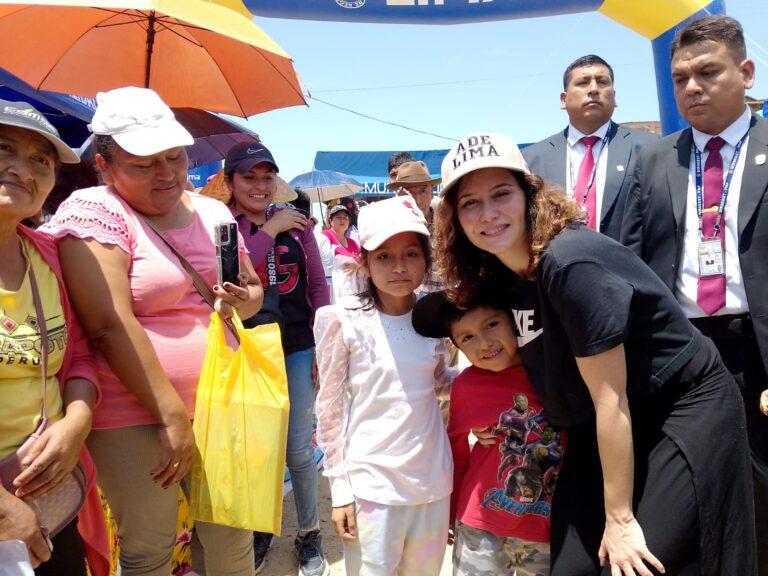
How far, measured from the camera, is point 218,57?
3.53 meters

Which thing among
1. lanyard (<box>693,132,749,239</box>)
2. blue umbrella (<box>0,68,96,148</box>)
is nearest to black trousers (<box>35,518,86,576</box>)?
lanyard (<box>693,132,749,239</box>)

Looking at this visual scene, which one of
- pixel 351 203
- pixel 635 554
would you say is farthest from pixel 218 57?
pixel 351 203

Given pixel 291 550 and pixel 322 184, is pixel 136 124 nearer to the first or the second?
pixel 291 550

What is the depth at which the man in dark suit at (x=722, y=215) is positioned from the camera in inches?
93.3

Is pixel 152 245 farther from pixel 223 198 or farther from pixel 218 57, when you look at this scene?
pixel 223 198

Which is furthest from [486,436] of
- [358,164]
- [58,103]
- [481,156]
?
[358,164]

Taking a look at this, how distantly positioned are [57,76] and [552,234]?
298cm

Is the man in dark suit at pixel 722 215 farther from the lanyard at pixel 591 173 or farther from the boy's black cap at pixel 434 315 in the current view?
the boy's black cap at pixel 434 315

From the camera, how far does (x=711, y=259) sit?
244cm

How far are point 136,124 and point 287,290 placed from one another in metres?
1.52

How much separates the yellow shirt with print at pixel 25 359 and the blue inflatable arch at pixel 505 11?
4.66 metres

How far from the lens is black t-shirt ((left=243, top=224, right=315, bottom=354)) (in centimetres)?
334

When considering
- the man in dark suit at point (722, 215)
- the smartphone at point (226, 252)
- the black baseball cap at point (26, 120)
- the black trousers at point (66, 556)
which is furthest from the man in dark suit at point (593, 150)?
the black trousers at point (66, 556)

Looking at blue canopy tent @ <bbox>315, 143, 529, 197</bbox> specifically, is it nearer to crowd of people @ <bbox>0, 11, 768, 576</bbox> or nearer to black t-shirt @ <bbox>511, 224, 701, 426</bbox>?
crowd of people @ <bbox>0, 11, 768, 576</bbox>
